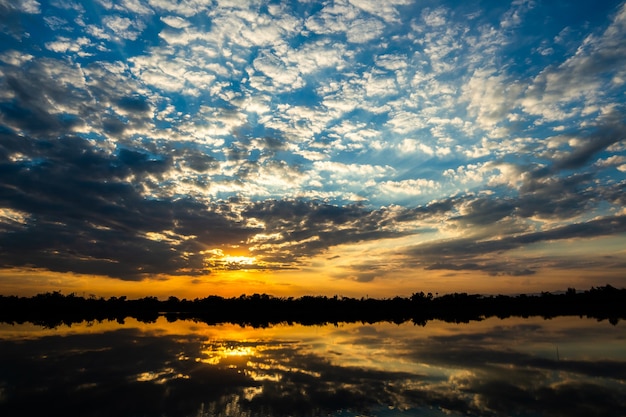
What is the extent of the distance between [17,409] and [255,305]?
187 metres

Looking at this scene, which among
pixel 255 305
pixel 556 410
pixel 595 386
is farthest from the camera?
pixel 255 305

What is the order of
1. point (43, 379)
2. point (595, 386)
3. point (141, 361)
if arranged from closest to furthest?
point (595, 386) < point (43, 379) < point (141, 361)

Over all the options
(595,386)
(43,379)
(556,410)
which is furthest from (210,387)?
(595,386)

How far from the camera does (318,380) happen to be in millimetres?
19875

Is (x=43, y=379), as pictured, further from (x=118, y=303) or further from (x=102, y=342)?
(x=118, y=303)

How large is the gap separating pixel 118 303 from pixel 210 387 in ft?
687

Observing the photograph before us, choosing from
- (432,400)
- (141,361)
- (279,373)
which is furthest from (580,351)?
(141,361)

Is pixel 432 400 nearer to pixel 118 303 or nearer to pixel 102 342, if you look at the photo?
pixel 102 342

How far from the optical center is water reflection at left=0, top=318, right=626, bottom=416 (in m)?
15.0

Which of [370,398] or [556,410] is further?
[370,398]

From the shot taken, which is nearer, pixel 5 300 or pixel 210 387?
pixel 210 387

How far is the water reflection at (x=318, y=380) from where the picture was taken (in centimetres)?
1502

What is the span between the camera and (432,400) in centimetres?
1562

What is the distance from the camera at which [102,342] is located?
3750 centimetres
